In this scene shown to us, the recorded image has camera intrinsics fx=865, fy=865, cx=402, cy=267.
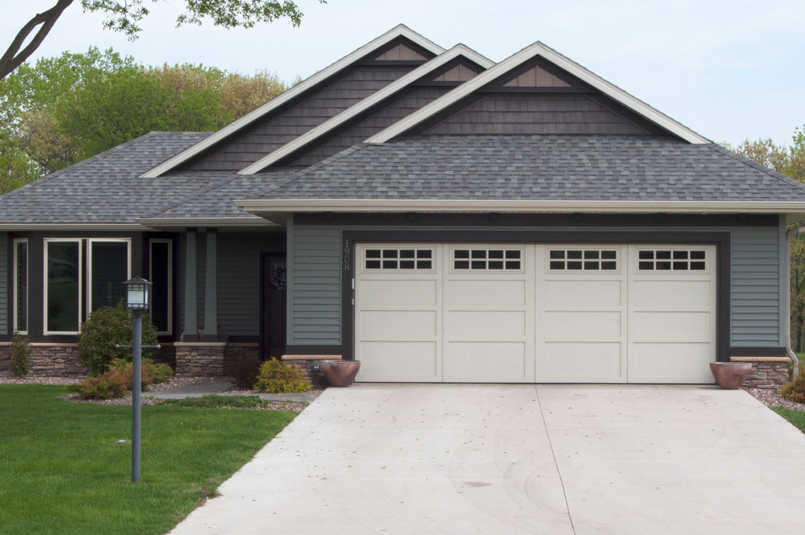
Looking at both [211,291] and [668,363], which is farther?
[211,291]

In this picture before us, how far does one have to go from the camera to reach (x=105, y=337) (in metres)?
14.1

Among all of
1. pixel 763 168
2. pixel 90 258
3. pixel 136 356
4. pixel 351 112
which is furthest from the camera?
pixel 351 112

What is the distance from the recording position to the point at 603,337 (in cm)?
1264

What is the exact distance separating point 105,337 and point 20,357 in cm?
193

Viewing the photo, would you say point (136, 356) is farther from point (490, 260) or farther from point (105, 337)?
point (105, 337)

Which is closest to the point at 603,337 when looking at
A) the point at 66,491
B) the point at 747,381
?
the point at 747,381

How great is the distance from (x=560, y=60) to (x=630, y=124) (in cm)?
158

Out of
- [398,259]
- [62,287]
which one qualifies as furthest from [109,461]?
[62,287]

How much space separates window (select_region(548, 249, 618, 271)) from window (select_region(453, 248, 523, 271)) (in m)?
0.53

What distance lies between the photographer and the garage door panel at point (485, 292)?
41.6 feet

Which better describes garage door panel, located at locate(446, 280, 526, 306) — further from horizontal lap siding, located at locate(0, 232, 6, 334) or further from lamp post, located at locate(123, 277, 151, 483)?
horizontal lap siding, located at locate(0, 232, 6, 334)

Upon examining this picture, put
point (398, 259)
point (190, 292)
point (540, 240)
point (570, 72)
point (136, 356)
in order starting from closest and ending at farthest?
point (136, 356) < point (540, 240) < point (398, 259) < point (570, 72) < point (190, 292)

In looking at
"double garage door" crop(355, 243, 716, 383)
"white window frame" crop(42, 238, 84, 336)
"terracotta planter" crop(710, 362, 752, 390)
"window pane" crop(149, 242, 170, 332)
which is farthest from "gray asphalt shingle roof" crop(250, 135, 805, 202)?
"white window frame" crop(42, 238, 84, 336)

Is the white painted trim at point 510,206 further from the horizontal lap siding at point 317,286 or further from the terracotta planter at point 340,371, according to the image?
the terracotta planter at point 340,371
